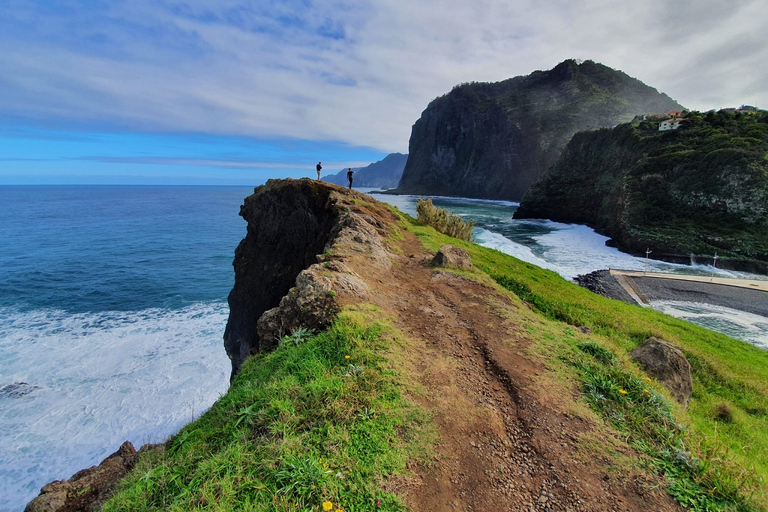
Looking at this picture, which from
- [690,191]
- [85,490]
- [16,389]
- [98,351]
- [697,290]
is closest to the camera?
[85,490]

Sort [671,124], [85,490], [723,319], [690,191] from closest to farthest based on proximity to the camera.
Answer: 1. [85,490]
2. [723,319]
3. [690,191]
4. [671,124]

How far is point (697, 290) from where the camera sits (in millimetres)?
26594

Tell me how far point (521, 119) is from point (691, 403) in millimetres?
146019

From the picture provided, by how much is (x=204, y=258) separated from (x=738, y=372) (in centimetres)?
4874

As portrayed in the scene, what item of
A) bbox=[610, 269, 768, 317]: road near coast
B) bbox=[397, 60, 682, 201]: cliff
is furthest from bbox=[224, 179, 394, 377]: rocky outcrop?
bbox=[397, 60, 682, 201]: cliff

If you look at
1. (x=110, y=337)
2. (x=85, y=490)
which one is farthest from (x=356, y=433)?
(x=110, y=337)

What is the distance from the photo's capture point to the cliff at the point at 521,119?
401ft

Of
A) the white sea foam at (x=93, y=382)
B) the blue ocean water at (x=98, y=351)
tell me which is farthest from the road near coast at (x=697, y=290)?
the blue ocean water at (x=98, y=351)

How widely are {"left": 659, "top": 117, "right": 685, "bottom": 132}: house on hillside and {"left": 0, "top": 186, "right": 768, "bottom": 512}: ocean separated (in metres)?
28.6

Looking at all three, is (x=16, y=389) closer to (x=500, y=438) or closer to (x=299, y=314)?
(x=299, y=314)

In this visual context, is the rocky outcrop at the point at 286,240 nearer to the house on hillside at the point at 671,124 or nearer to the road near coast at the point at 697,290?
the road near coast at the point at 697,290

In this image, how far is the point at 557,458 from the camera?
452 cm

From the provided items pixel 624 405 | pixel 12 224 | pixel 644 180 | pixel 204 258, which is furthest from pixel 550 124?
pixel 12 224

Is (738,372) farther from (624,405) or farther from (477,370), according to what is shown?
(477,370)
